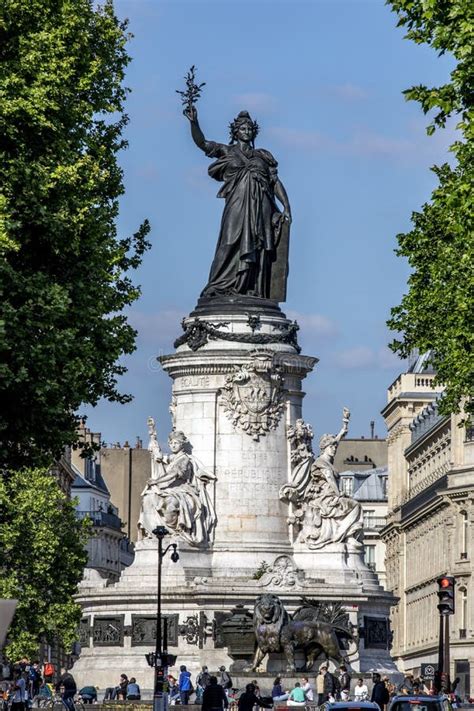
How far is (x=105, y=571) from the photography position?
563ft

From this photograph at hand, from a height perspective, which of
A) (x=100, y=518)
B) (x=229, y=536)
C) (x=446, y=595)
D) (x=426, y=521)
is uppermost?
(x=100, y=518)

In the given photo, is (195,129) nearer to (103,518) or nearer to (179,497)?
(179,497)

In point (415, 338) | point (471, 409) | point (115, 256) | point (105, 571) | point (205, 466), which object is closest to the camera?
point (115, 256)

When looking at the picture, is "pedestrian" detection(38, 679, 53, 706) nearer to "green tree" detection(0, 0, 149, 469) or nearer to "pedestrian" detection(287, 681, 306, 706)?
"pedestrian" detection(287, 681, 306, 706)

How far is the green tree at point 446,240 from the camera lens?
43375 millimetres

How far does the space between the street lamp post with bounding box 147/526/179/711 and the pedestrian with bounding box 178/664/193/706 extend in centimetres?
75

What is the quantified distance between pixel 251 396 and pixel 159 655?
37.7 feet

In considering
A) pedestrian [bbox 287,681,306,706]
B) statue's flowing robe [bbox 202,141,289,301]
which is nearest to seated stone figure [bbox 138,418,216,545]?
statue's flowing robe [bbox 202,141,289,301]

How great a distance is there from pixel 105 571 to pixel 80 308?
12575 cm

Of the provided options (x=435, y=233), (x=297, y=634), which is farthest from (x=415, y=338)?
(x=297, y=634)

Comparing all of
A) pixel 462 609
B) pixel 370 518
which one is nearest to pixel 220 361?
pixel 462 609

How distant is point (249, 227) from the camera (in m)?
A: 71.0

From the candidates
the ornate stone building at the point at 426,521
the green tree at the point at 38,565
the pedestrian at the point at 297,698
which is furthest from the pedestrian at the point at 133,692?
the ornate stone building at the point at 426,521

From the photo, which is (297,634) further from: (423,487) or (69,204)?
(423,487)
